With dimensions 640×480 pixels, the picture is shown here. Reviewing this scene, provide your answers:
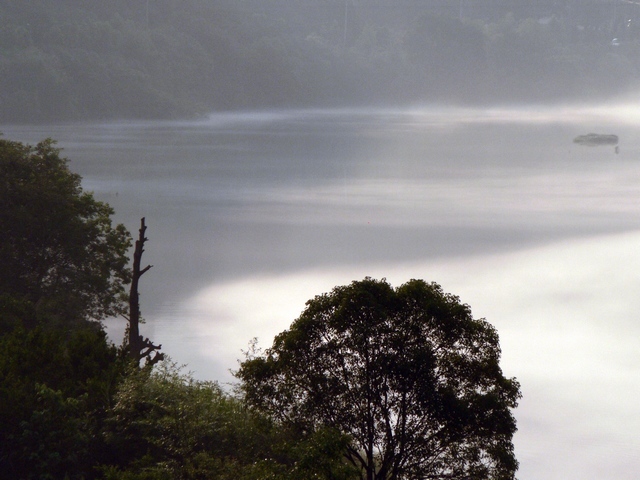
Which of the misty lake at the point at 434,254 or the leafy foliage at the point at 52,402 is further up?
the misty lake at the point at 434,254

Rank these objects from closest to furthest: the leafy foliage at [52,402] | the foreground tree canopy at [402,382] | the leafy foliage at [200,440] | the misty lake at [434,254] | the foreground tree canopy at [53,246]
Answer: the leafy foliage at [200,440], the foreground tree canopy at [402,382], the leafy foliage at [52,402], the foreground tree canopy at [53,246], the misty lake at [434,254]

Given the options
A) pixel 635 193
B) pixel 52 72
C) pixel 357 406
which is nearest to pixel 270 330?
pixel 357 406

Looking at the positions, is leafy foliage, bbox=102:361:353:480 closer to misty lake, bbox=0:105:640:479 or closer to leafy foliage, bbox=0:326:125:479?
leafy foliage, bbox=0:326:125:479

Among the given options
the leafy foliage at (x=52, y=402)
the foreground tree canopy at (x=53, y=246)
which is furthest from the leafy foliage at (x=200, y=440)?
the foreground tree canopy at (x=53, y=246)

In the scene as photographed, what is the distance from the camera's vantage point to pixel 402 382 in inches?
603

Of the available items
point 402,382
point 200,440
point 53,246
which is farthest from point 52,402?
point 53,246

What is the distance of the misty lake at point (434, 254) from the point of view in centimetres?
4538

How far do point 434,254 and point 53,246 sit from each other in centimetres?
6161

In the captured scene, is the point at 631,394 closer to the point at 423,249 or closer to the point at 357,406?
the point at 357,406

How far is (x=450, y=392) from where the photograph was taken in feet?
49.7

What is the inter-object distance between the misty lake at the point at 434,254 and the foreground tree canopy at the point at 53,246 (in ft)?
50.7

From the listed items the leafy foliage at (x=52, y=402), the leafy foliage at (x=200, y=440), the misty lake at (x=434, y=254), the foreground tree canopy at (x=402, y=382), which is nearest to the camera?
the leafy foliage at (x=200, y=440)

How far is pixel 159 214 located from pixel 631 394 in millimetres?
75368

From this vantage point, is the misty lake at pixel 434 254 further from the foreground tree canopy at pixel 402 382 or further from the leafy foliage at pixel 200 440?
the foreground tree canopy at pixel 402 382
